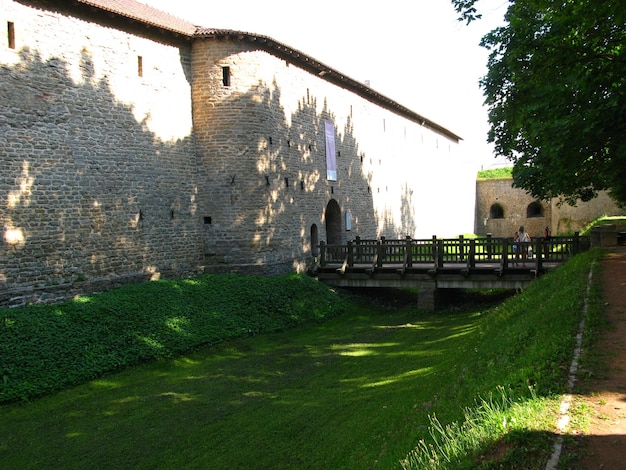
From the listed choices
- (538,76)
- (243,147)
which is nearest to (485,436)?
(538,76)

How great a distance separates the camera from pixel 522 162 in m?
20.3

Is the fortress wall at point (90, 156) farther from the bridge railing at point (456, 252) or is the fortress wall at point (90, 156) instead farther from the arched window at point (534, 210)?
the arched window at point (534, 210)

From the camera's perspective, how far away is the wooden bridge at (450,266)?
17094mm

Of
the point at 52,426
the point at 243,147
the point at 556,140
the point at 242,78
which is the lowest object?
the point at 52,426

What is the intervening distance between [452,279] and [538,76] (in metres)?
7.93

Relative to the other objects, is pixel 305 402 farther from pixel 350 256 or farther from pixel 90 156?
pixel 350 256

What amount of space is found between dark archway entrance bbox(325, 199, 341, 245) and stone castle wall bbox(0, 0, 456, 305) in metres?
0.07

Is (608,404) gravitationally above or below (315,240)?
below

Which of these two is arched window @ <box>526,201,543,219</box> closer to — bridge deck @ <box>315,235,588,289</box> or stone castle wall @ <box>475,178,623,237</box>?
stone castle wall @ <box>475,178,623,237</box>

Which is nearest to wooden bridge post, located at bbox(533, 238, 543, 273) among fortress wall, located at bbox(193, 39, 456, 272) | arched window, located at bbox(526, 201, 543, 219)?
fortress wall, located at bbox(193, 39, 456, 272)

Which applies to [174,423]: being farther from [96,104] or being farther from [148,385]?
[96,104]

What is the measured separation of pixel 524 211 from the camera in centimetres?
4434

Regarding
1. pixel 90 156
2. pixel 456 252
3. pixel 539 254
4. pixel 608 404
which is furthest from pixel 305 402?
pixel 456 252

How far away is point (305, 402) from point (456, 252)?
10.4 m
